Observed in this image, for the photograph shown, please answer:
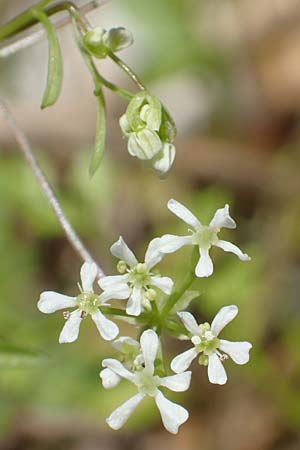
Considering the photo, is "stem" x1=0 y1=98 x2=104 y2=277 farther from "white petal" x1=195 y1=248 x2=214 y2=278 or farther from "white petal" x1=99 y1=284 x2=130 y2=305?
"white petal" x1=195 y1=248 x2=214 y2=278

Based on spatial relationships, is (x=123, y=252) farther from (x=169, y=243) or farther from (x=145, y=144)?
(x=145, y=144)

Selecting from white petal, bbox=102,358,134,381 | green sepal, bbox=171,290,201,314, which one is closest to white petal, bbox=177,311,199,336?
green sepal, bbox=171,290,201,314

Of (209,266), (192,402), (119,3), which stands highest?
(119,3)

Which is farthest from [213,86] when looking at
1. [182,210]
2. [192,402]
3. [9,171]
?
[182,210]

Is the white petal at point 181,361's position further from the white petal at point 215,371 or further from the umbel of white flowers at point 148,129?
the umbel of white flowers at point 148,129

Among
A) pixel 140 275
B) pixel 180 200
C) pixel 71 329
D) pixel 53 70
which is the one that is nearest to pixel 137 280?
pixel 140 275

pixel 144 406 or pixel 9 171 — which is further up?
pixel 9 171

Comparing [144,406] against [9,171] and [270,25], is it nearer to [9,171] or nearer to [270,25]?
[9,171]

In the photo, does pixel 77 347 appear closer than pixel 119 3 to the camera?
Yes
